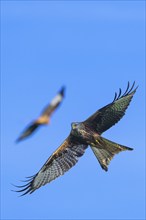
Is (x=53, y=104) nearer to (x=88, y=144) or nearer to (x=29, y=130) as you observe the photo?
(x=29, y=130)

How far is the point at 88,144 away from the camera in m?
13.0

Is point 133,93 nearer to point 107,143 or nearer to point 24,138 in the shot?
point 107,143

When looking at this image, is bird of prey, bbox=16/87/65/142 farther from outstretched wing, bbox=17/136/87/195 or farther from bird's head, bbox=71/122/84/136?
outstretched wing, bbox=17/136/87/195

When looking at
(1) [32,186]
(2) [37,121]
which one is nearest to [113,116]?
(1) [32,186]

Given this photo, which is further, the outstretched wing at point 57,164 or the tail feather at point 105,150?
the outstretched wing at point 57,164

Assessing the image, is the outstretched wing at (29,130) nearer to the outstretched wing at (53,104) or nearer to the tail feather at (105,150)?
the outstretched wing at (53,104)

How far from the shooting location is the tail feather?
12.4 m


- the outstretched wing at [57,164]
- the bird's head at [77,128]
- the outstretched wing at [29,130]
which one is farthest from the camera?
the outstretched wing at [57,164]

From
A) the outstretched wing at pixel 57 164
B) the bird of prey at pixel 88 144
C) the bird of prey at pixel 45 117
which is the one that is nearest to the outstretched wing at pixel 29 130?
the bird of prey at pixel 45 117

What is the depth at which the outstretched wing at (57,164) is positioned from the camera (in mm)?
13609

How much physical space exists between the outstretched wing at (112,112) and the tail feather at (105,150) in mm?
565

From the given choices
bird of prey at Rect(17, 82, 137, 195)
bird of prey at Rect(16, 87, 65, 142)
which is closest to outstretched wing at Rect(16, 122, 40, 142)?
bird of prey at Rect(16, 87, 65, 142)

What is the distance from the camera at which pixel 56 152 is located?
545 inches

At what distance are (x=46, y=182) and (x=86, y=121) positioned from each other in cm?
176
